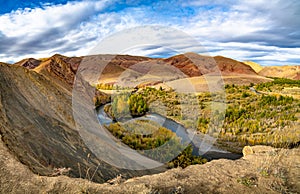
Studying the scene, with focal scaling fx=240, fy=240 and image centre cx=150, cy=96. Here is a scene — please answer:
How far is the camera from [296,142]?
9078mm

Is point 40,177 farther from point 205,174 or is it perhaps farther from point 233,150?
point 233,150

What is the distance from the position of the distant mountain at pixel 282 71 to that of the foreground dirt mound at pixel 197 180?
3586 inches

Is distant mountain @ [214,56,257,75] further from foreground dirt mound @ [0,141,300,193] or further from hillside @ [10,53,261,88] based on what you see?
foreground dirt mound @ [0,141,300,193]

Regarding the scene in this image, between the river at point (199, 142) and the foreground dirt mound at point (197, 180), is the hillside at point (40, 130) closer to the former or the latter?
the foreground dirt mound at point (197, 180)

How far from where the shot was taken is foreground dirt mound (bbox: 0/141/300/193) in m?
3.47

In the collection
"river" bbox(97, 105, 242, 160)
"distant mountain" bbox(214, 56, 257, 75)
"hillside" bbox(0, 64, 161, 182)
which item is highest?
"distant mountain" bbox(214, 56, 257, 75)

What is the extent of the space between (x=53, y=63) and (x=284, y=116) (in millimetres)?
13245

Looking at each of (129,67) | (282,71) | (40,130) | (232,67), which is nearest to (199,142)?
(40,130)

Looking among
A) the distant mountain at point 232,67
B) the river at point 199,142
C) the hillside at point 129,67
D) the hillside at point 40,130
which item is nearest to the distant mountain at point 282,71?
the distant mountain at point 232,67

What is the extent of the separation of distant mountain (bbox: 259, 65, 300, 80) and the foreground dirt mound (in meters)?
91.1

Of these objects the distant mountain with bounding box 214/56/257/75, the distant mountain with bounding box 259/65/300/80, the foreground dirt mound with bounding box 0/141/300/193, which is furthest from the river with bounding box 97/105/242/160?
the distant mountain with bounding box 259/65/300/80

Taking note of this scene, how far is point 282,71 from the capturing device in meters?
96.2

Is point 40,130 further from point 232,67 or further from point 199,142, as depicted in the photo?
point 232,67

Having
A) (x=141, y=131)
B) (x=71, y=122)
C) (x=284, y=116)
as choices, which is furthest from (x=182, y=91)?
(x=71, y=122)
